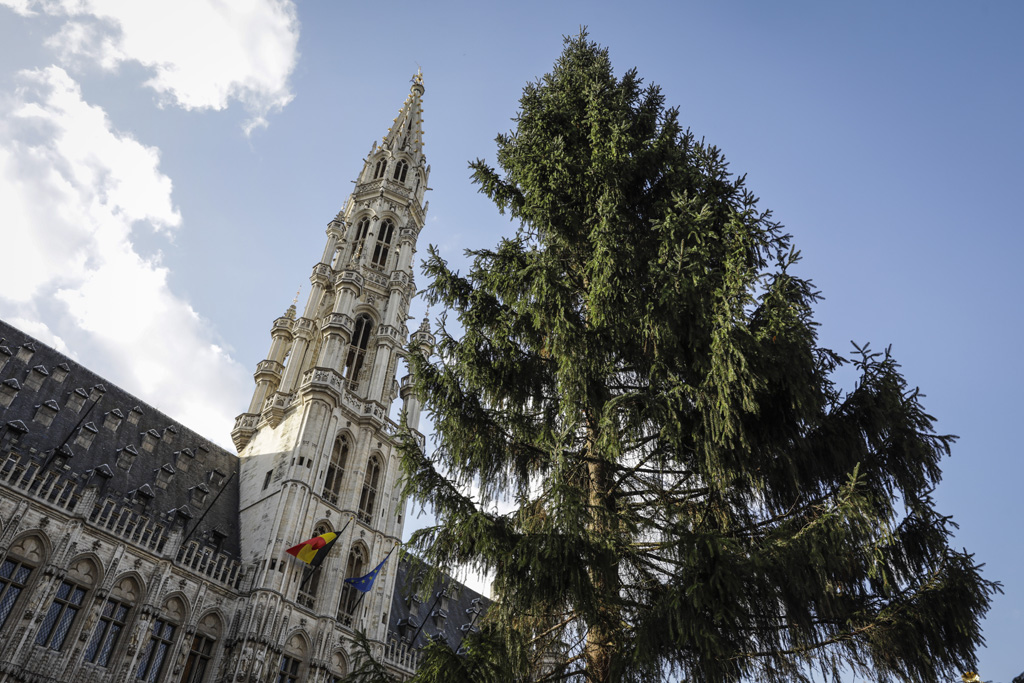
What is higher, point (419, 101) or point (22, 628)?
point (419, 101)

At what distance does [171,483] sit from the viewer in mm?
30672

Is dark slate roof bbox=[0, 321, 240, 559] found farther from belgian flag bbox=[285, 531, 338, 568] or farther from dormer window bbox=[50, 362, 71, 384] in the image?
belgian flag bbox=[285, 531, 338, 568]

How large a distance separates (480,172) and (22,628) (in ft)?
→ 65.0

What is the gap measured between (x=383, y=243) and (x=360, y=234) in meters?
1.62

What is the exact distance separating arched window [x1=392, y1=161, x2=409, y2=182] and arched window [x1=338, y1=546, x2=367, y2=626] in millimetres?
25559

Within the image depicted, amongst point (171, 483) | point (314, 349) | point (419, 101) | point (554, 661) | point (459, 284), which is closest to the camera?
point (554, 661)

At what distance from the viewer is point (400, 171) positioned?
48406 mm

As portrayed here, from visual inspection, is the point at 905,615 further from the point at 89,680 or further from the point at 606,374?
the point at 89,680

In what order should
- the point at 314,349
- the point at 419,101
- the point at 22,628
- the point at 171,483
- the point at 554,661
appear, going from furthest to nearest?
the point at 419,101 < the point at 314,349 < the point at 171,483 < the point at 22,628 < the point at 554,661

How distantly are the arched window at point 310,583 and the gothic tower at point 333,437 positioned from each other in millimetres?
57

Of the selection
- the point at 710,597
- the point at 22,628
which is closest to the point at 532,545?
the point at 710,597

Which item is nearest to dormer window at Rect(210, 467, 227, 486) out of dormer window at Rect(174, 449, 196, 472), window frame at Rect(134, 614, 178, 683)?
dormer window at Rect(174, 449, 196, 472)

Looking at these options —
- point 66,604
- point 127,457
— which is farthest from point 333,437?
point 66,604

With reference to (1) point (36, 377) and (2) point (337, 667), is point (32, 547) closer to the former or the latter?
(1) point (36, 377)
